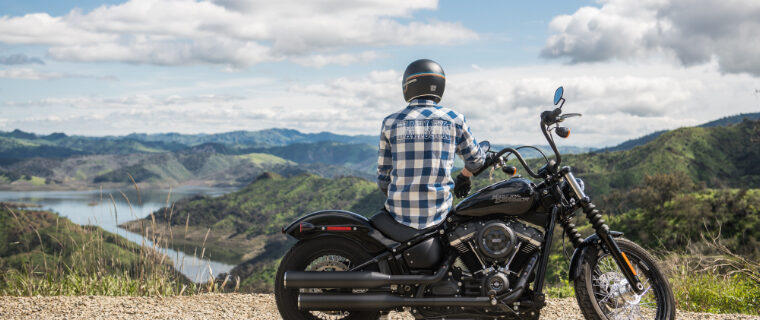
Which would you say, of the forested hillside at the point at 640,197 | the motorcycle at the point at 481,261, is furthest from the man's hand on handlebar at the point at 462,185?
the forested hillside at the point at 640,197

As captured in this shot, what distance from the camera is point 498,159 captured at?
450 cm

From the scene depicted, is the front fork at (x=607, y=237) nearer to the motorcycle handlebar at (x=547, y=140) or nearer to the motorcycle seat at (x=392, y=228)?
the motorcycle handlebar at (x=547, y=140)

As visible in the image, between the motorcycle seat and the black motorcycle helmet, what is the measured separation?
3.39 feet

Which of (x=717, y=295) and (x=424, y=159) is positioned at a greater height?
(x=424, y=159)

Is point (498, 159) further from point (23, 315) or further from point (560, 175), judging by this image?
point (23, 315)

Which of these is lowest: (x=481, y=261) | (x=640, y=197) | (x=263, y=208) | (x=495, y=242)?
(x=263, y=208)

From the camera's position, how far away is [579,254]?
457 cm

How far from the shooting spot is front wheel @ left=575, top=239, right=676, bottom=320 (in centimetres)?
445

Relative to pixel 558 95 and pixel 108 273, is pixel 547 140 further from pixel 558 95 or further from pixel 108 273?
pixel 108 273

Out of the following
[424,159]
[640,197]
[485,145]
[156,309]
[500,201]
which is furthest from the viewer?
[640,197]

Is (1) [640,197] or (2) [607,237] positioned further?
(1) [640,197]

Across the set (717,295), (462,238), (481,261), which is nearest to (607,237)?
(481,261)

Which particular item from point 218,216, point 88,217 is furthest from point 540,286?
point 218,216

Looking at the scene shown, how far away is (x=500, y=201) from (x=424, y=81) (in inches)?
46.2
